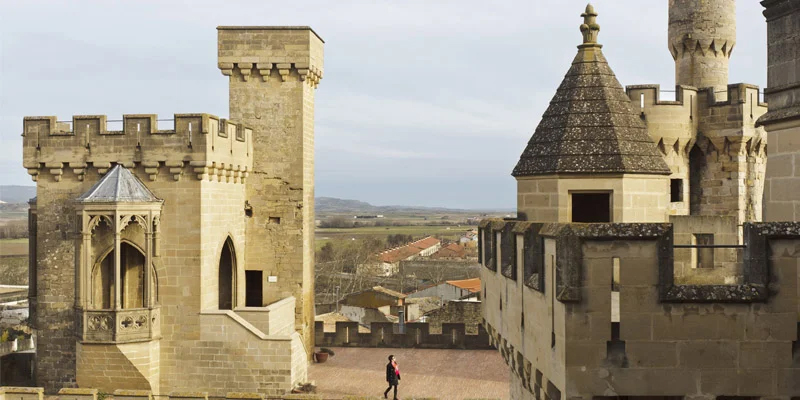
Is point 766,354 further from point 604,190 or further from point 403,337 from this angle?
point 403,337

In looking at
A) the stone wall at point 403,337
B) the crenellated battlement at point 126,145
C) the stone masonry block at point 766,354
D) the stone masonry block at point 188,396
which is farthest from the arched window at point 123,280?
the stone masonry block at point 766,354

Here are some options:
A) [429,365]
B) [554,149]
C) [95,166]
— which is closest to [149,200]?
[95,166]

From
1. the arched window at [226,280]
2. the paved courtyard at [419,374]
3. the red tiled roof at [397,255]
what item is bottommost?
the red tiled roof at [397,255]

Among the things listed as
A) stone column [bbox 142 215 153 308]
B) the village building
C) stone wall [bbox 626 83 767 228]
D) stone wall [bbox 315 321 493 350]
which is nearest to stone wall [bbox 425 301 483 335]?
stone wall [bbox 315 321 493 350]

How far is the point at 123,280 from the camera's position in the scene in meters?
20.7

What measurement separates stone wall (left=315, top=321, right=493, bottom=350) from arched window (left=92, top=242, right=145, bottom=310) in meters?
7.20

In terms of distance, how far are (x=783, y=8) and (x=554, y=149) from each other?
9.28ft

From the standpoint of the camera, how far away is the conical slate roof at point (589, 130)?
8.67 m

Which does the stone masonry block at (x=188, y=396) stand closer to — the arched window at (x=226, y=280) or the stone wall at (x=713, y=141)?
the arched window at (x=226, y=280)

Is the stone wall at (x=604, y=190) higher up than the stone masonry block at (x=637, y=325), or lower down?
higher up

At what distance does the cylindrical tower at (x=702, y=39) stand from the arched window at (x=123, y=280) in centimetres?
1637

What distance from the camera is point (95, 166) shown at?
2030 cm

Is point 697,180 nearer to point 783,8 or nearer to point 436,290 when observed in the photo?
point 783,8

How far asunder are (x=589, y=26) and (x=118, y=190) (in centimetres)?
1411
